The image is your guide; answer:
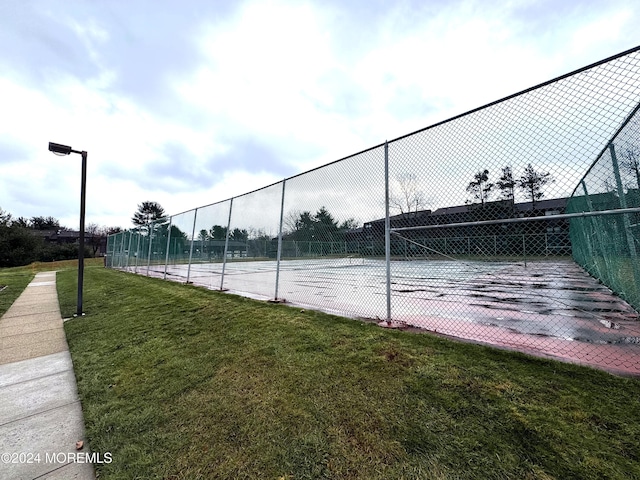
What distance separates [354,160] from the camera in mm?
4184

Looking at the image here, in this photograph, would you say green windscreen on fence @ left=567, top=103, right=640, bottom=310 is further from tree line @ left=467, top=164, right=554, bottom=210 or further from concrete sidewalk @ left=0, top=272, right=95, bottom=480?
concrete sidewalk @ left=0, top=272, right=95, bottom=480

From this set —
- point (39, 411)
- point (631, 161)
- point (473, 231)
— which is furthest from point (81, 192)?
point (631, 161)

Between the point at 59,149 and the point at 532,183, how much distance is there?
332 inches

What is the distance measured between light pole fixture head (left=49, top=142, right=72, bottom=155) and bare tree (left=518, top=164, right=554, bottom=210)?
826 centimetres

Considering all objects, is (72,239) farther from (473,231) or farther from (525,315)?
(525,315)

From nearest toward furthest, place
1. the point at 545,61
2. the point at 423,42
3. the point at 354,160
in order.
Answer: the point at 354,160 → the point at 545,61 → the point at 423,42

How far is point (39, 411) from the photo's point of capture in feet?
7.80

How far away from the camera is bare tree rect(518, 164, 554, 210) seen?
8.72 ft

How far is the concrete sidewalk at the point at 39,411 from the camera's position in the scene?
5.68ft

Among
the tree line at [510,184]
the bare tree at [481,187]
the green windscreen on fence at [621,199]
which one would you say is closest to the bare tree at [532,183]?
Answer: the tree line at [510,184]

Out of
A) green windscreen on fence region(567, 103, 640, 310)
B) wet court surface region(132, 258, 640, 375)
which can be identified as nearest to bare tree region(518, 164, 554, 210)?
green windscreen on fence region(567, 103, 640, 310)

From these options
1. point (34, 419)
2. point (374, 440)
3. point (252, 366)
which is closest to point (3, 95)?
point (34, 419)

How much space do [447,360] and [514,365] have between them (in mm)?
522

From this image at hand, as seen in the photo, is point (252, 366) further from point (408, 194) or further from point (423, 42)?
point (423, 42)
